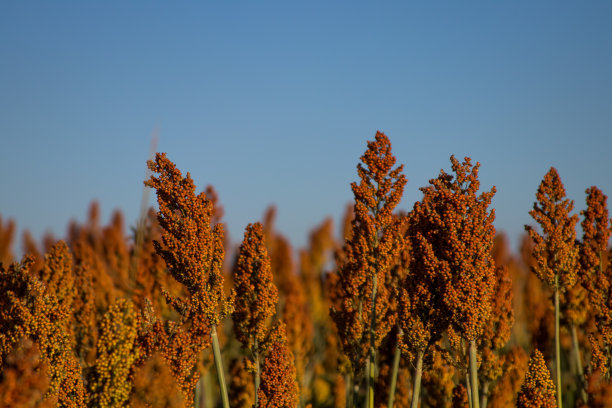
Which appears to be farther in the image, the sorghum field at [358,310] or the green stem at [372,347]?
the green stem at [372,347]

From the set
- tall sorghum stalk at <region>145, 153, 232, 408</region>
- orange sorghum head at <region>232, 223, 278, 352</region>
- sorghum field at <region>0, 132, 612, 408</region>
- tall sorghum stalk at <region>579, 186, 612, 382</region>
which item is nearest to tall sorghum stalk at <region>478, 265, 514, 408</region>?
sorghum field at <region>0, 132, 612, 408</region>

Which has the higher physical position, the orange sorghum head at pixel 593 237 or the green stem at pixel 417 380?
the orange sorghum head at pixel 593 237

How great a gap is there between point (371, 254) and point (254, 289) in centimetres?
369

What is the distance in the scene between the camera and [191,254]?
13516mm

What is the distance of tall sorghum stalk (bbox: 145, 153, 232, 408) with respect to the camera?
13562mm

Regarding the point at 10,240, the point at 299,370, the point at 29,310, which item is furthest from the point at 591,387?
the point at 10,240

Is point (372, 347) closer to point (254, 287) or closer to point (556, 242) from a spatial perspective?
point (254, 287)

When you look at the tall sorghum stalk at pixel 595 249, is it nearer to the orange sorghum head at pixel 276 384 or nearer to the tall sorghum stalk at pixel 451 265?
the tall sorghum stalk at pixel 451 265

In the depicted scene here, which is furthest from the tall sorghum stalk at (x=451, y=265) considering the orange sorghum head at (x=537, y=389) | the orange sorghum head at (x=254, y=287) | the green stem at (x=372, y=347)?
the orange sorghum head at (x=254, y=287)

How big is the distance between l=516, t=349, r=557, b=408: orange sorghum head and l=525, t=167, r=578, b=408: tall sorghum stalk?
11.3ft

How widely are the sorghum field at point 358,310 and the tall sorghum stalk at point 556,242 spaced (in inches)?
1.7

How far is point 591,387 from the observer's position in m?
10.4

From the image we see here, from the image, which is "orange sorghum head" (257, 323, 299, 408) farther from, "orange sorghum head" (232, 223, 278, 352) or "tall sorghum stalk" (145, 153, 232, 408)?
"orange sorghum head" (232, 223, 278, 352)

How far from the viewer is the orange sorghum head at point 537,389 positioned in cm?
1319
